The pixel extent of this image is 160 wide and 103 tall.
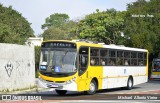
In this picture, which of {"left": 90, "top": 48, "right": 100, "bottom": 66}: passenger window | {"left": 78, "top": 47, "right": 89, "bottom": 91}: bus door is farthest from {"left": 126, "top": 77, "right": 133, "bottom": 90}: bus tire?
{"left": 78, "top": 47, "right": 89, "bottom": 91}: bus door

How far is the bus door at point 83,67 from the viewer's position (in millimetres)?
21327

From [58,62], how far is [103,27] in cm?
4153

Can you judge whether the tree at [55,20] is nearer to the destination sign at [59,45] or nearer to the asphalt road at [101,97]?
the asphalt road at [101,97]

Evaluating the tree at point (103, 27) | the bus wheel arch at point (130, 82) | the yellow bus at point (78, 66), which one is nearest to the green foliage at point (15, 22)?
the tree at point (103, 27)

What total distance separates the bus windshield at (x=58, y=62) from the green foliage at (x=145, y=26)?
34.3m

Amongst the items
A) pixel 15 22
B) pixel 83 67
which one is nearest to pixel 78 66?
pixel 83 67

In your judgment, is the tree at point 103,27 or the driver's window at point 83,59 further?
the tree at point 103,27

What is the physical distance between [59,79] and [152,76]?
29737 mm

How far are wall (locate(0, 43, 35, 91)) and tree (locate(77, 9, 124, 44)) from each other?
3428 cm

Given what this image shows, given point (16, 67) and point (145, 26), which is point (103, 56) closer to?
point (16, 67)

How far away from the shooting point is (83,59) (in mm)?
21781

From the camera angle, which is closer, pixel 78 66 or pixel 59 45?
pixel 78 66

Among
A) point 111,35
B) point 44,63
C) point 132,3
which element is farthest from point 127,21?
point 44,63

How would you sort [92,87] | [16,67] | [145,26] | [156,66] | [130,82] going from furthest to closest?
[145,26]
[156,66]
[130,82]
[16,67]
[92,87]
